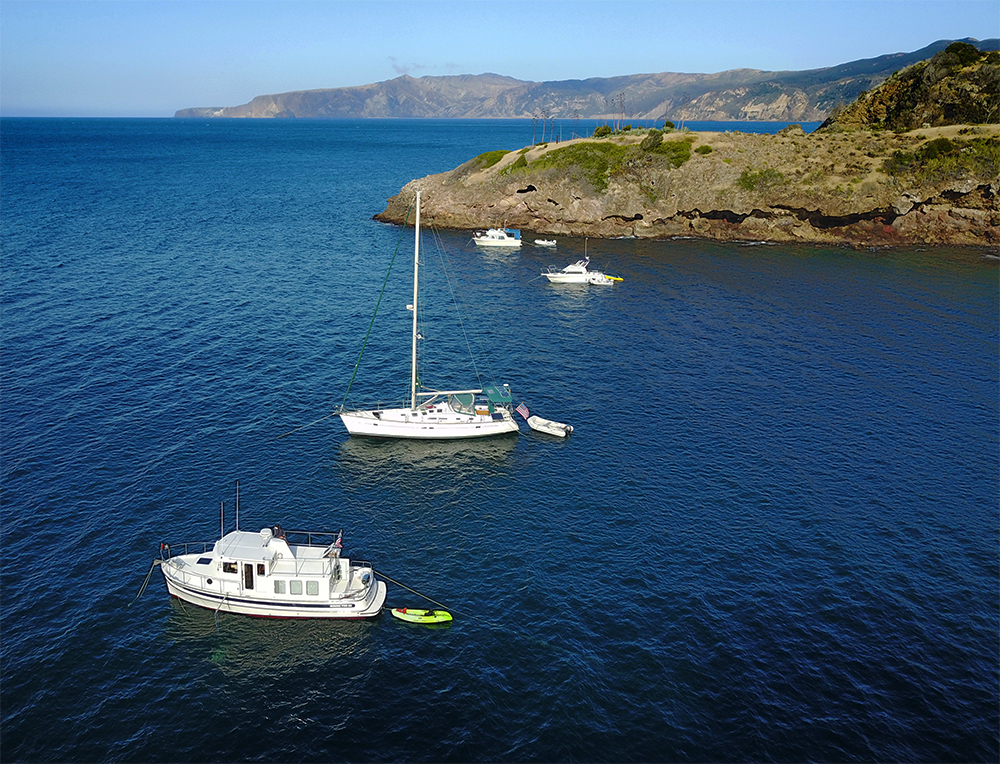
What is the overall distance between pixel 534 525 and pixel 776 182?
119795 mm

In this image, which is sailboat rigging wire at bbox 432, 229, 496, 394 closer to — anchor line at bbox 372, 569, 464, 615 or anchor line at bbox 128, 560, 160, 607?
anchor line at bbox 372, 569, 464, 615

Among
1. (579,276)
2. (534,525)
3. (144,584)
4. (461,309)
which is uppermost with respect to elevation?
(579,276)

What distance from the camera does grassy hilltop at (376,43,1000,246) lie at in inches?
5556

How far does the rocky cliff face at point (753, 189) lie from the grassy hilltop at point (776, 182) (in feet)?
0.76

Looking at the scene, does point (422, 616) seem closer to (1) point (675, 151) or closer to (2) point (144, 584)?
(2) point (144, 584)

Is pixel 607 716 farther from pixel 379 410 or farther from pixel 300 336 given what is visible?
pixel 300 336

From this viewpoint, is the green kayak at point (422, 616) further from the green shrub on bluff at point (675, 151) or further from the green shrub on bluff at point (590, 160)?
the green shrub on bluff at point (675, 151)

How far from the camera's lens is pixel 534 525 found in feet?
181

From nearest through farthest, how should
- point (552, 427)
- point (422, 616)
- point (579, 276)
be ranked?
point (422, 616), point (552, 427), point (579, 276)

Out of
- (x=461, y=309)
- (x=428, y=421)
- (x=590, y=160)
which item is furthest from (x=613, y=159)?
(x=428, y=421)

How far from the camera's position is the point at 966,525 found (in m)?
54.7

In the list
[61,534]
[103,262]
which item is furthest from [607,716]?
[103,262]

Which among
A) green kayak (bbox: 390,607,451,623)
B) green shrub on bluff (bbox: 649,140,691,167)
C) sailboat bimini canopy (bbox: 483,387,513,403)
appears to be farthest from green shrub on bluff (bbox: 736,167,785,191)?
green kayak (bbox: 390,607,451,623)

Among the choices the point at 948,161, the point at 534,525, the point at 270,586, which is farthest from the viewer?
the point at 948,161
